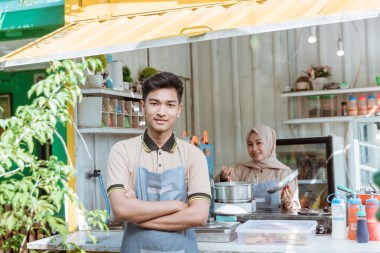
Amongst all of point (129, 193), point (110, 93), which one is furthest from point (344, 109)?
point (129, 193)

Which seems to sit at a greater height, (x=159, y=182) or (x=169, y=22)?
(x=169, y=22)

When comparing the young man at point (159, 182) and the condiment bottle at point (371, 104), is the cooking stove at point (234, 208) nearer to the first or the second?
the young man at point (159, 182)

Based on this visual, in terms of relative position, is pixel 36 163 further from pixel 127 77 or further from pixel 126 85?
pixel 127 77

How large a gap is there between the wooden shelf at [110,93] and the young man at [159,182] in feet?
5.11

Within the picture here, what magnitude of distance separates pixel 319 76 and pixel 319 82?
108 mm

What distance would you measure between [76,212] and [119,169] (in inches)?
70.4

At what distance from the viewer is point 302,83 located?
23.1ft

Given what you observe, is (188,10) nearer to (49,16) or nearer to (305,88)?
(49,16)

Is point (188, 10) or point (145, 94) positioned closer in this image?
point (145, 94)

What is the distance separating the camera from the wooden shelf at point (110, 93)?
4672 mm

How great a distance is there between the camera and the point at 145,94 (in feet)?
10.5

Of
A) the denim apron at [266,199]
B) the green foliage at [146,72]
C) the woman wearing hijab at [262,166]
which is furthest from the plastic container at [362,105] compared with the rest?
the green foliage at [146,72]

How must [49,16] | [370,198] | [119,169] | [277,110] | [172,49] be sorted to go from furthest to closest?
[277,110], [172,49], [49,16], [370,198], [119,169]

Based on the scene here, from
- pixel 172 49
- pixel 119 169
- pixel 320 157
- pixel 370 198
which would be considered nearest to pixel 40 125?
pixel 119 169
